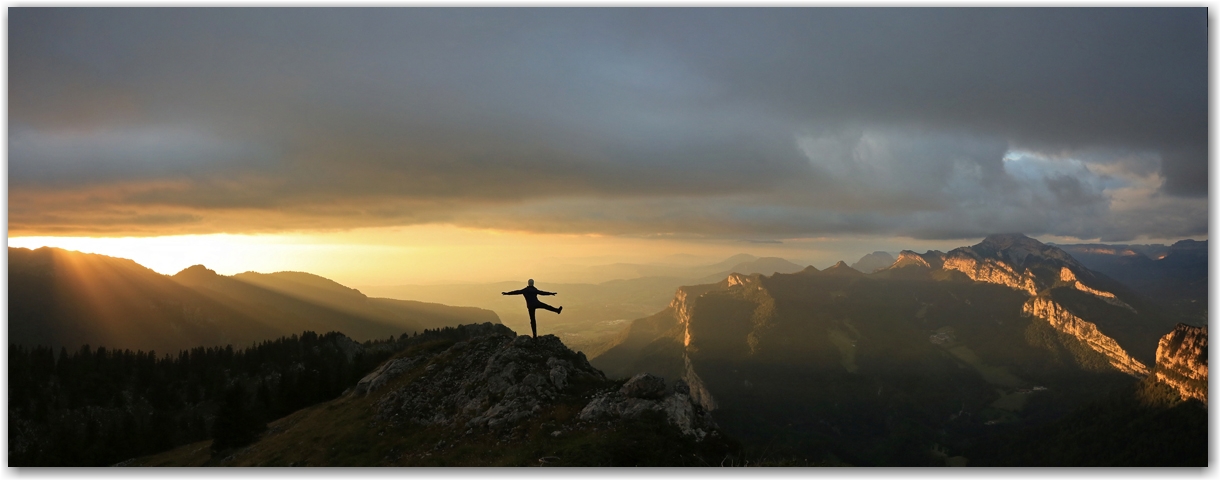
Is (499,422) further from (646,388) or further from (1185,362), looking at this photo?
(1185,362)

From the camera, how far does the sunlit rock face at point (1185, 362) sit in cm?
11912

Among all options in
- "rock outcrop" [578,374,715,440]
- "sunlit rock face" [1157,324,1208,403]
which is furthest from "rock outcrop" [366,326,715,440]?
"sunlit rock face" [1157,324,1208,403]

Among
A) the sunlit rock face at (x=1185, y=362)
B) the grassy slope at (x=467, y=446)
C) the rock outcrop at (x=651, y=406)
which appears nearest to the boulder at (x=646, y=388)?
the rock outcrop at (x=651, y=406)

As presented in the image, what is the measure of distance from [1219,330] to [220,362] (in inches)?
5734

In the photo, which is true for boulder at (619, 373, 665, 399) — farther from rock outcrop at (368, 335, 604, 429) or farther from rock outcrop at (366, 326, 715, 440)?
rock outcrop at (368, 335, 604, 429)

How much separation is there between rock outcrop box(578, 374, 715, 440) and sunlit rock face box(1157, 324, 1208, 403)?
16151cm

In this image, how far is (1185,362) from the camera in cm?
12600

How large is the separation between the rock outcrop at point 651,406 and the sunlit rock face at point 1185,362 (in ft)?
530

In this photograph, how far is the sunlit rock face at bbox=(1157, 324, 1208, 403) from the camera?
4690 inches

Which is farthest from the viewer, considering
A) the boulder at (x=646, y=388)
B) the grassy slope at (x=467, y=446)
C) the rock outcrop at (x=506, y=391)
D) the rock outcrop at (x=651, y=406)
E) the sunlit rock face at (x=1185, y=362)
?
the sunlit rock face at (x=1185, y=362)

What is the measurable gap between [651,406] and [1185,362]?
597 feet

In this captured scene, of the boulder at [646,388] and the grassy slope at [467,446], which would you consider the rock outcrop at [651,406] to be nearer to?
the boulder at [646,388]

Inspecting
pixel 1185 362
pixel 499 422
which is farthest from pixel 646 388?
pixel 1185 362

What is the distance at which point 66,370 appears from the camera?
87.9 m
